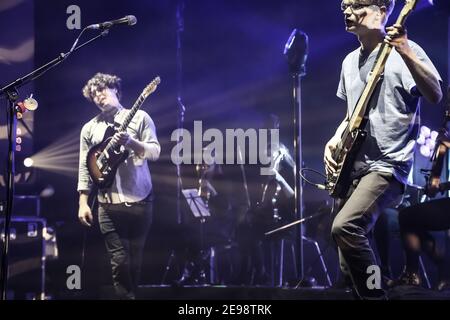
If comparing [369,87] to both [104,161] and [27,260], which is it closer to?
[104,161]

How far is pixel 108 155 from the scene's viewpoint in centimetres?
598

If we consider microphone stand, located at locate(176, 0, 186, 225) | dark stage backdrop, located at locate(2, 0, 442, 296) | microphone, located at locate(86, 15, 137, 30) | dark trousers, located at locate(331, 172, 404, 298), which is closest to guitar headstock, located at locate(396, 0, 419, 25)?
dark trousers, located at locate(331, 172, 404, 298)

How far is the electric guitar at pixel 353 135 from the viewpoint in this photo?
399 cm

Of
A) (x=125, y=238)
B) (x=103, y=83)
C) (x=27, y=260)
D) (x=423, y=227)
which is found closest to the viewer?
(x=423, y=227)

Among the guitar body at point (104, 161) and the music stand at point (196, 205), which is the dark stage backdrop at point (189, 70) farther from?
the guitar body at point (104, 161)

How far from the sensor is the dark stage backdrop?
643 cm

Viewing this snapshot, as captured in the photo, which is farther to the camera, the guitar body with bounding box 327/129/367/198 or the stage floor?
the stage floor

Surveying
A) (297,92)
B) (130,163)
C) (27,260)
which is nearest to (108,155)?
(130,163)

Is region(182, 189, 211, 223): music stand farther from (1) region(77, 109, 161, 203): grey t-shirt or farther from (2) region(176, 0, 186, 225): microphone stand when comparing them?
(1) region(77, 109, 161, 203): grey t-shirt

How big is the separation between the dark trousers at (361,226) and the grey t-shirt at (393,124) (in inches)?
4.0

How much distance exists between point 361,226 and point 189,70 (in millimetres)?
3196

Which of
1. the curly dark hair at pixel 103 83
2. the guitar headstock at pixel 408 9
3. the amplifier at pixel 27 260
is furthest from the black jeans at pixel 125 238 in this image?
the guitar headstock at pixel 408 9

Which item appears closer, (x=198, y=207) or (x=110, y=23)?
(x=110, y=23)

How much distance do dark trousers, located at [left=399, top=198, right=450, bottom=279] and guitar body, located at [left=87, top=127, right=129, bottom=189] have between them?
2.42 metres
